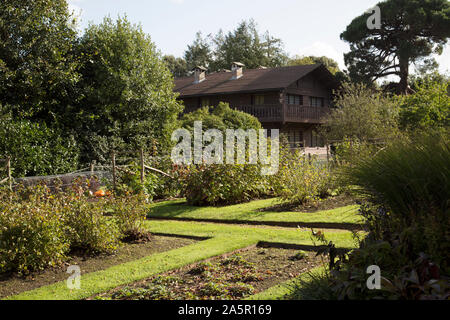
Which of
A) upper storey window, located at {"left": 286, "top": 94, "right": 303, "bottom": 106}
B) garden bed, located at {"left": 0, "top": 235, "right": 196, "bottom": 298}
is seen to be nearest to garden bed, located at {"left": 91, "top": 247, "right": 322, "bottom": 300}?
garden bed, located at {"left": 0, "top": 235, "right": 196, "bottom": 298}

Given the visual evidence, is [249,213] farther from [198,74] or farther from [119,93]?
[198,74]


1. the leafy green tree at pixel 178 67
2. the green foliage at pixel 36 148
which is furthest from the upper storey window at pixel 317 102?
the leafy green tree at pixel 178 67

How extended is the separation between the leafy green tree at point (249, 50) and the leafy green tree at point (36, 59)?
1564 inches

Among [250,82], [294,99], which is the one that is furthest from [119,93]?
[294,99]

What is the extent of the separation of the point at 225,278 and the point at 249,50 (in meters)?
52.4

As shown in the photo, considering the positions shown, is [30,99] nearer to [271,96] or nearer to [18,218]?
[18,218]

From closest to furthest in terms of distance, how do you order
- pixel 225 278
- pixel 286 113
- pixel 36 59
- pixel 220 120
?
pixel 225 278 → pixel 36 59 → pixel 220 120 → pixel 286 113

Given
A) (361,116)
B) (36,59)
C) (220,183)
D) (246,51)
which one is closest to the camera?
(220,183)

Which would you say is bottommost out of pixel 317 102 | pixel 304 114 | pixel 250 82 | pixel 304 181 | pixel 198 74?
pixel 304 181

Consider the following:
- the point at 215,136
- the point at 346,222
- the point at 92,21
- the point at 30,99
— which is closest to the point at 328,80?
the point at 215,136

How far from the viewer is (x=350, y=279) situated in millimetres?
3795

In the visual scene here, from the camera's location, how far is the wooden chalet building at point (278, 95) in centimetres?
3186

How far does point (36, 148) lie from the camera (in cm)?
1433

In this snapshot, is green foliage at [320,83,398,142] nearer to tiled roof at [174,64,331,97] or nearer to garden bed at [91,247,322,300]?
tiled roof at [174,64,331,97]
